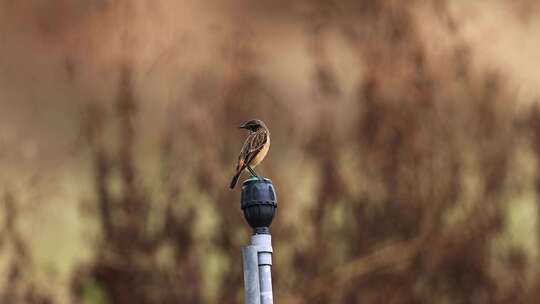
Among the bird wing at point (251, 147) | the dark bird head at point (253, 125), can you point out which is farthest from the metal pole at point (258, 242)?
the dark bird head at point (253, 125)

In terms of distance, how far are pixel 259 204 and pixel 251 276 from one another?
0.55m

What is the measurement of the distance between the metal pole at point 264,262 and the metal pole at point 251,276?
0.10 ft

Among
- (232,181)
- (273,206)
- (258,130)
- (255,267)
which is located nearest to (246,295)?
A: (255,267)

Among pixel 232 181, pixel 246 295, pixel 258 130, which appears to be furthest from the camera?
pixel 258 130

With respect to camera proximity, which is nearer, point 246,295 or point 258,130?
point 246,295

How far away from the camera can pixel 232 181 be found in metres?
8.28

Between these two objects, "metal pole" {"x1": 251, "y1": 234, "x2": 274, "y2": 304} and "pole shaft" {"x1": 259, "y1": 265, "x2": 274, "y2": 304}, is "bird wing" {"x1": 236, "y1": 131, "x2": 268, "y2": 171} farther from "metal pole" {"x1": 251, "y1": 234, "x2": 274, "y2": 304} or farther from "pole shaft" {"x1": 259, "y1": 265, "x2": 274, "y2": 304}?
"pole shaft" {"x1": 259, "y1": 265, "x2": 274, "y2": 304}

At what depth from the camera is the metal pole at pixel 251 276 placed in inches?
240

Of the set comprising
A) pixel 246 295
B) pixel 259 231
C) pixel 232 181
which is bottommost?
pixel 246 295

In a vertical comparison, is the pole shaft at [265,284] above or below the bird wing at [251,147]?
below

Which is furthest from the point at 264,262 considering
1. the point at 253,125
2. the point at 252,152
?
the point at 253,125

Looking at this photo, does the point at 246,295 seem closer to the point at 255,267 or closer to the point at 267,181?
the point at 255,267

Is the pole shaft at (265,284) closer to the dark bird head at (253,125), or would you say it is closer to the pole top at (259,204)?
the pole top at (259,204)

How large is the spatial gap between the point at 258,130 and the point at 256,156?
71cm
